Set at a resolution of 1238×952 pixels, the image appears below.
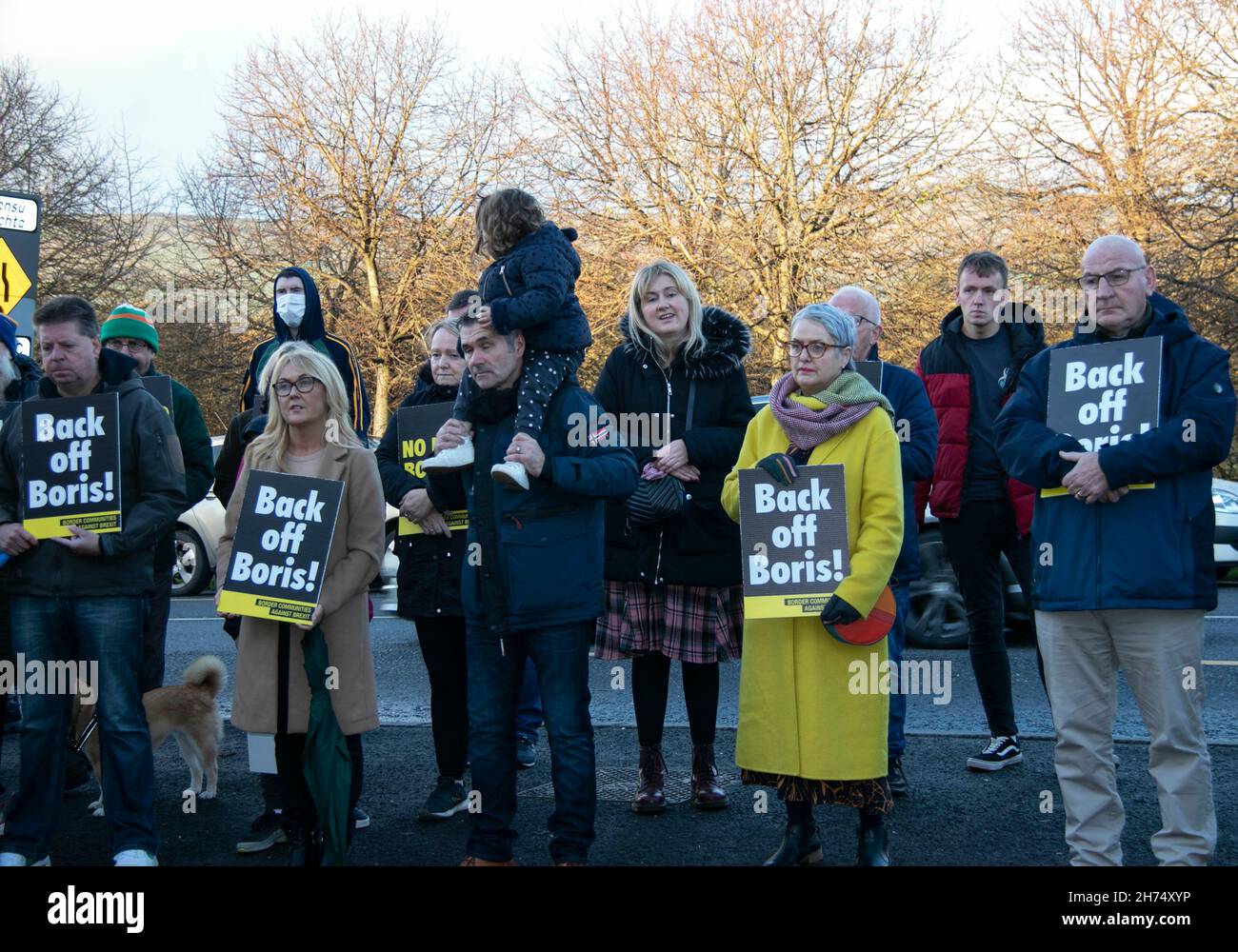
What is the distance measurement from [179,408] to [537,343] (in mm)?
2363

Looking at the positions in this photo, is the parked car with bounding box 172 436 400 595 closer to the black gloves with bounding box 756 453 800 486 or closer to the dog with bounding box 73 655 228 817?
the dog with bounding box 73 655 228 817

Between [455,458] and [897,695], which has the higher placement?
Answer: [455,458]

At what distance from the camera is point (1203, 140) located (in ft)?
Answer: 72.8

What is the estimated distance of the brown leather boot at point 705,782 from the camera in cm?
546

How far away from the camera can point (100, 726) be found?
476 centimetres

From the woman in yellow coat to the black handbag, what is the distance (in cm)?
67

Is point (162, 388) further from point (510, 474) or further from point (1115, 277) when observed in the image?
point (1115, 277)

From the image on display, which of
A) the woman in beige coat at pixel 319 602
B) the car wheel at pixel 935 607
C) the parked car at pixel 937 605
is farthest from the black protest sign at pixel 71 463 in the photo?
the car wheel at pixel 935 607

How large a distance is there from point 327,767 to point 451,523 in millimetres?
1479

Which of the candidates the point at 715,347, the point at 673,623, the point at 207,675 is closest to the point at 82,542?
the point at 207,675

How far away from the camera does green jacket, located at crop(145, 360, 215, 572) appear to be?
6102 millimetres

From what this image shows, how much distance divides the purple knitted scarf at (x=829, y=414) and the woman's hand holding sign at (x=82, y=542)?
2.59 m

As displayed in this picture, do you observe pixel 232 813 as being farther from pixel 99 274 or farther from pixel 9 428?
pixel 99 274
